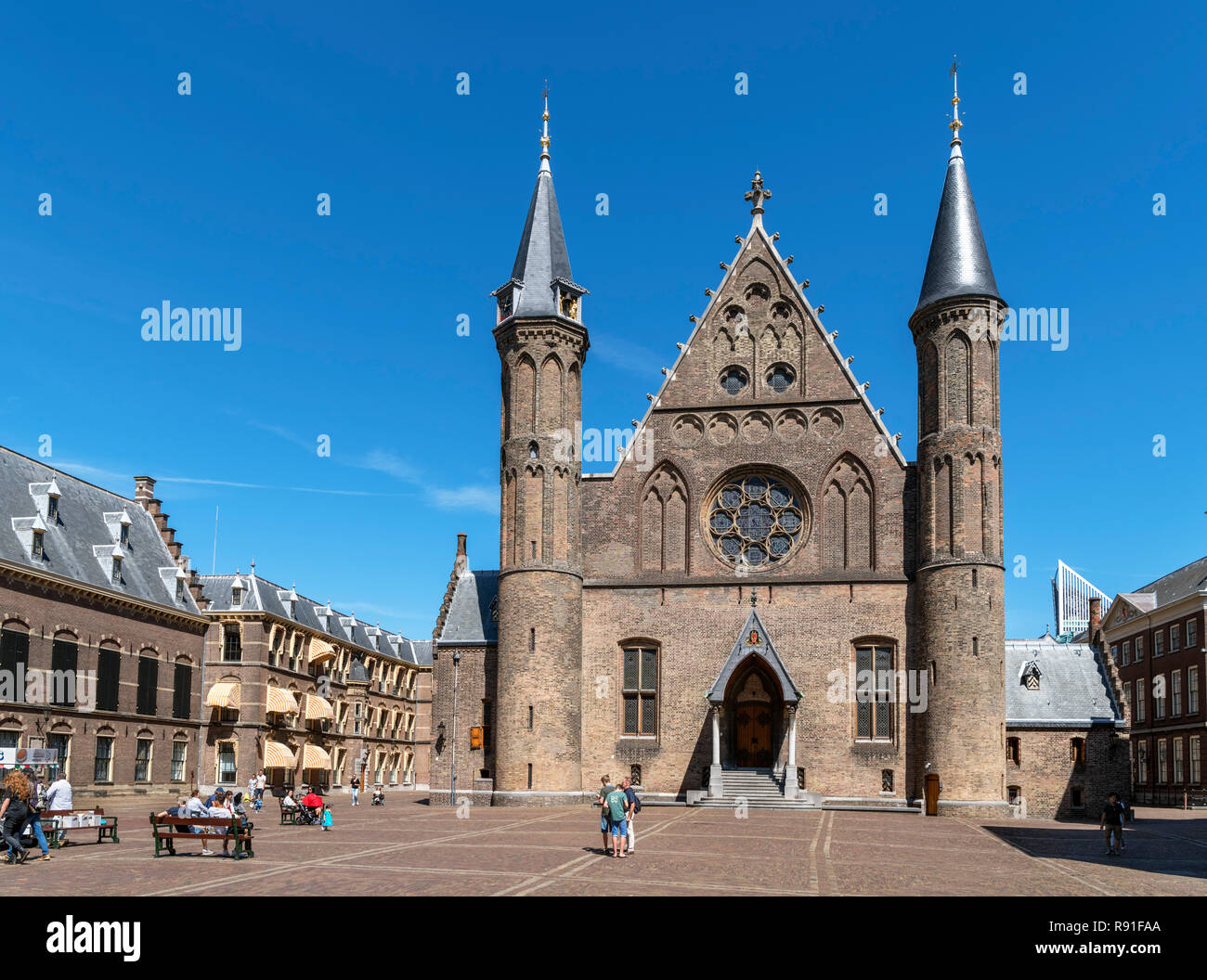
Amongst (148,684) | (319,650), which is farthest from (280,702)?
(148,684)

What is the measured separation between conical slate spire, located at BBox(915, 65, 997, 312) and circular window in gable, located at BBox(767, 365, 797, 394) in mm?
5383

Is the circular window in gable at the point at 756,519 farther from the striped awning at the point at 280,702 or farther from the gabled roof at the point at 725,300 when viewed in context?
the striped awning at the point at 280,702

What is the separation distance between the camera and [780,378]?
44.0 m

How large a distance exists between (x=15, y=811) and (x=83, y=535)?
27421 mm

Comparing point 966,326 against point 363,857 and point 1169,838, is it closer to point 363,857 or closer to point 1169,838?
point 1169,838

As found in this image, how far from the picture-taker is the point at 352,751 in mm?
71125

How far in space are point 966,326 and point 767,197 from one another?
10.4 metres

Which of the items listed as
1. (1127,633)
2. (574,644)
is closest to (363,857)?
(574,644)

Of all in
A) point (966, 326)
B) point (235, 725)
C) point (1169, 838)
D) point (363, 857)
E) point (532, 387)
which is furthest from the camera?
point (235, 725)

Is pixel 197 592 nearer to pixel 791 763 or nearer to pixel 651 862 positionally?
pixel 791 763

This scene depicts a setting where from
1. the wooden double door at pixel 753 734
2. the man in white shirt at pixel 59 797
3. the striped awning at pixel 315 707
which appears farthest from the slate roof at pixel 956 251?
the striped awning at pixel 315 707

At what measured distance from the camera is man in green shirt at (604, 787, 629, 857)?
851 inches

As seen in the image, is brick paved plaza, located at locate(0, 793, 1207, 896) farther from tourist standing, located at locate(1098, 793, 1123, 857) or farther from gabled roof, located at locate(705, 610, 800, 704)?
gabled roof, located at locate(705, 610, 800, 704)

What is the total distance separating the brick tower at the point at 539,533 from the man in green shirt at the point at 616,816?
738 inches
